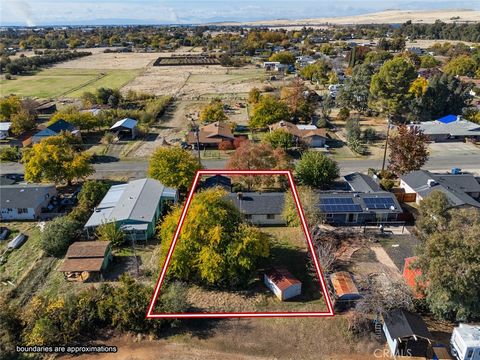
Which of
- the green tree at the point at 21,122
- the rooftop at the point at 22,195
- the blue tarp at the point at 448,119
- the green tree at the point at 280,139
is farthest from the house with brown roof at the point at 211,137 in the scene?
the blue tarp at the point at 448,119

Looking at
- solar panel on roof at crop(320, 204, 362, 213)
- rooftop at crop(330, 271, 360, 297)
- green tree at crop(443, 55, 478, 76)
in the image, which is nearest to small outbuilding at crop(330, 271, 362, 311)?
rooftop at crop(330, 271, 360, 297)

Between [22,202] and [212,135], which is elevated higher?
[22,202]

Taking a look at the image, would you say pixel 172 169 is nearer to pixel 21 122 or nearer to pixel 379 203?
pixel 379 203

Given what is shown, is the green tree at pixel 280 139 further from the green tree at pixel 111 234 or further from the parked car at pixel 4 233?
the parked car at pixel 4 233

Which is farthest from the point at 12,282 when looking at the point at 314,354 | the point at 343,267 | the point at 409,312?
the point at 409,312

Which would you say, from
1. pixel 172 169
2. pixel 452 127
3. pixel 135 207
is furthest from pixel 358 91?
pixel 135 207

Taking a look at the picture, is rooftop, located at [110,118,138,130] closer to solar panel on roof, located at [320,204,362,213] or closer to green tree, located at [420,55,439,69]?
solar panel on roof, located at [320,204,362,213]
